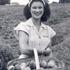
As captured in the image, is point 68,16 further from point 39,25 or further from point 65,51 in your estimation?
point 39,25

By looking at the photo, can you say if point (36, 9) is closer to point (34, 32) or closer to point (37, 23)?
point (37, 23)

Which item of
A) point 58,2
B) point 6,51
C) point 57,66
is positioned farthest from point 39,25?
point 58,2

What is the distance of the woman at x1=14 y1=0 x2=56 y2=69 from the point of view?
7848mm

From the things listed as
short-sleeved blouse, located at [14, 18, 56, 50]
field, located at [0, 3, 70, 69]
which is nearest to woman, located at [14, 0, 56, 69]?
short-sleeved blouse, located at [14, 18, 56, 50]

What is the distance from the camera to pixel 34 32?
7.98 metres

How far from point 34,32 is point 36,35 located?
0.19 feet

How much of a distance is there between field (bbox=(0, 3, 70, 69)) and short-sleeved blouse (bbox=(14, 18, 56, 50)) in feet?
17.5

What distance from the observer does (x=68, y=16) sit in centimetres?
1805

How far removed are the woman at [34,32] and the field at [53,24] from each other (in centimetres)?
533

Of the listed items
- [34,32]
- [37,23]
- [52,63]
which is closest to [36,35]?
[34,32]

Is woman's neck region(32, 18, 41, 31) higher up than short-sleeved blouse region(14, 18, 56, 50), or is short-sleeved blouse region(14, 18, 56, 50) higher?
woman's neck region(32, 18, 41, 31)

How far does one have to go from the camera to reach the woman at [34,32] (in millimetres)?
7848

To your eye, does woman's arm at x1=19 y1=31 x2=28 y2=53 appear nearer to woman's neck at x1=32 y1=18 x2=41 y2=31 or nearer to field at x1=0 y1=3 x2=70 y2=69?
woman's neck at x1=32 y1=18 x2=41 y2=31

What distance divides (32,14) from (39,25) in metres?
0.20
